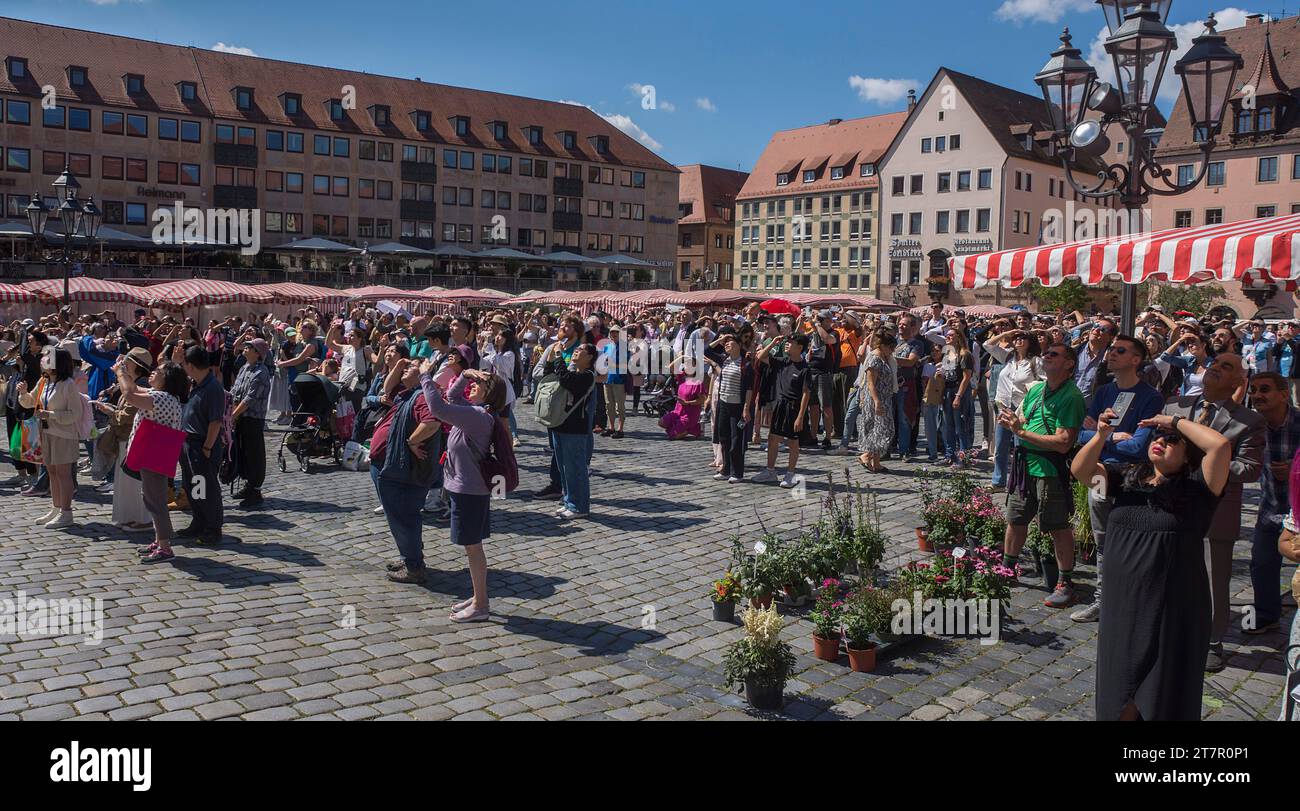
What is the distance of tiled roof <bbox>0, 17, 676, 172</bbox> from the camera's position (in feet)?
187

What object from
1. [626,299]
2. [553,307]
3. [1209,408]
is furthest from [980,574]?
[553,307]

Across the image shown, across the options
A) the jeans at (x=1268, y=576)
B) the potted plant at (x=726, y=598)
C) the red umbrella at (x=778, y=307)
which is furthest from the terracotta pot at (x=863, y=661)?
the red umbrella at (x=778, y=307)

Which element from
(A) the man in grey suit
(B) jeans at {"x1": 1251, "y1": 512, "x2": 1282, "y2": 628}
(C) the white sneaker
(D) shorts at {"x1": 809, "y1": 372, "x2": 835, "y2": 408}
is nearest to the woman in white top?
(B) jeans at {"x1": 1251, "y1": 512, "x2": 1282, "y2": 628}

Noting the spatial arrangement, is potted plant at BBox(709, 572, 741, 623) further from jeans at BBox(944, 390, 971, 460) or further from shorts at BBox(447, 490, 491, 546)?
jeans at BBox(944, 390, 971, 460)

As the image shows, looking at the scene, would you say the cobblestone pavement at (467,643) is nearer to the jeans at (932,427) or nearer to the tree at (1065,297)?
the jeans at (932,427)

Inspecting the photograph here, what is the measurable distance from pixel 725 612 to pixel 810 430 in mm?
8496

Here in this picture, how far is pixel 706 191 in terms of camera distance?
92.9m

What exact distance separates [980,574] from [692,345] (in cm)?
1116

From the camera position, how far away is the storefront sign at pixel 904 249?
70.6m

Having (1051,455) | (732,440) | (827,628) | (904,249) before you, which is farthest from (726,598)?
(904,249)

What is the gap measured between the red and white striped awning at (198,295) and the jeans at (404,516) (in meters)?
19.2

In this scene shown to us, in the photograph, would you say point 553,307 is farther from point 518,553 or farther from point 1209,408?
point 1209,408

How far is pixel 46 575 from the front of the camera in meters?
8.05

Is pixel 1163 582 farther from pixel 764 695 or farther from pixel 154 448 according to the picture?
pixel 154 448
